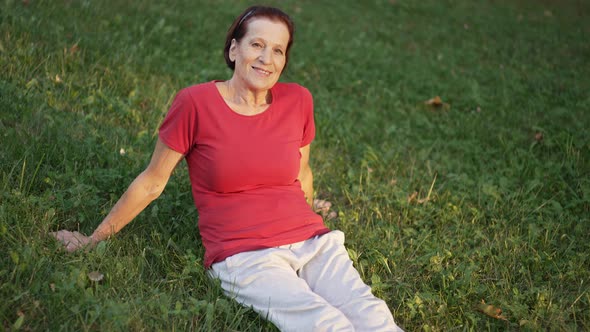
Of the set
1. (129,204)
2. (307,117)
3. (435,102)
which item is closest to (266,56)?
(307,117)

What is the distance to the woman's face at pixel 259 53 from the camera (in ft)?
9.69

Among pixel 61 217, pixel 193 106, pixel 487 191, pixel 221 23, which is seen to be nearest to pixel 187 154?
pixel 193 106

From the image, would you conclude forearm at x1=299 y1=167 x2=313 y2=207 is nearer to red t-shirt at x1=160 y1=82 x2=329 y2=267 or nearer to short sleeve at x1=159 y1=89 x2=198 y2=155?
red t-shirt at x1=160 y1=82 x2=329 y2=267

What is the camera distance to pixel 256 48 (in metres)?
2.97

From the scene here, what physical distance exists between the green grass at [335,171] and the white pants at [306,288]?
13 centimetres

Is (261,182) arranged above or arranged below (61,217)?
above

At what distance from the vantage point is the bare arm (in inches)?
116

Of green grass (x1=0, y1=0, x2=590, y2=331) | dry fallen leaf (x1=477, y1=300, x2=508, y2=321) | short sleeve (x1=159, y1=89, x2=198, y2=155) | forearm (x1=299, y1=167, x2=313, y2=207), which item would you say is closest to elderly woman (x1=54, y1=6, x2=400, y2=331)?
short sleeve (x1=159, y1=89, x2=198, y2=155)

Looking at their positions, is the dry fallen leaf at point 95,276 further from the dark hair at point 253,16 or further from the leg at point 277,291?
the dark hair at point 253,16

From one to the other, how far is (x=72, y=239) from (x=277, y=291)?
111 centimetres

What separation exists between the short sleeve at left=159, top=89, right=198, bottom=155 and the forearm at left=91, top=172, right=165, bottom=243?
227 millimetres

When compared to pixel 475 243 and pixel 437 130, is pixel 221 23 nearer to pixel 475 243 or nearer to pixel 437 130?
pixel 437 130

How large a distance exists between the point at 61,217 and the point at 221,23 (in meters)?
4.34

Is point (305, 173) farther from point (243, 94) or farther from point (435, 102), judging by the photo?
point (435, 102)
